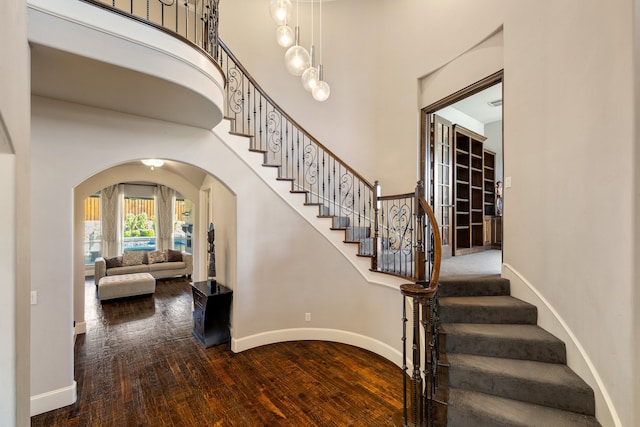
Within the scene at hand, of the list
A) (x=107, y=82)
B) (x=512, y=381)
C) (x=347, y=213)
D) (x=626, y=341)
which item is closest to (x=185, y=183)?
(x=347, y=213)

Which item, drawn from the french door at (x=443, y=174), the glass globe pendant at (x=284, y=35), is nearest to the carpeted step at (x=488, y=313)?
the french door at (x=443, y=174)

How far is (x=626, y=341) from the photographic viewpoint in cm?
181

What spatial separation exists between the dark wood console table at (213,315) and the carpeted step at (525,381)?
9.35 ft

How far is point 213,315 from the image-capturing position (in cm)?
387

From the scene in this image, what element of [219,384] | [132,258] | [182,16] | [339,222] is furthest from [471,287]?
[132,258]

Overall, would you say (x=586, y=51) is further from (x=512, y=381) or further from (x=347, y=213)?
(x=347, y=213)

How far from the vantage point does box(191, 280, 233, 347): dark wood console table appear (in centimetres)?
383

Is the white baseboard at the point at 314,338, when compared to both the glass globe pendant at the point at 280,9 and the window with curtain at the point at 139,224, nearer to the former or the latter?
the glass globe pendant at the point at 280,9

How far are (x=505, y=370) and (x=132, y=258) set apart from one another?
8328 mm

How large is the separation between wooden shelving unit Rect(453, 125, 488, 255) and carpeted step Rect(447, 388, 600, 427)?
3199 millimetres

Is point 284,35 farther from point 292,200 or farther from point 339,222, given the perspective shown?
point 339,222

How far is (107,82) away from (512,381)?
4.00 m

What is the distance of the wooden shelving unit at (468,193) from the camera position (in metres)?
5.41

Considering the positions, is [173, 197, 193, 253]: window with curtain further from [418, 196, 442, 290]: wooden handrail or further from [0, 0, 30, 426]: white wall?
[418, 196, 442, 290]: wooden handrail
